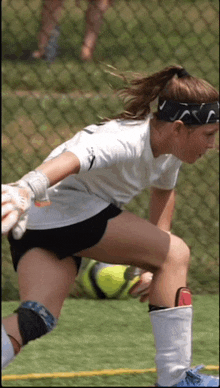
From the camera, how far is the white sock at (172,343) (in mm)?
3418

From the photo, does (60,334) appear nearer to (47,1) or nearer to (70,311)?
(70,311)

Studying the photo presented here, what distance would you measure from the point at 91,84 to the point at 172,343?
21.5 ft

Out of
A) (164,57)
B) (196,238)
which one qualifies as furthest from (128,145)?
(164,57)

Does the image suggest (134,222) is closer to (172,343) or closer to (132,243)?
(132,243)

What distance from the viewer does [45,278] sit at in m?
3.35

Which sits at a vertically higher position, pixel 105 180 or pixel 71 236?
pixel 105 180

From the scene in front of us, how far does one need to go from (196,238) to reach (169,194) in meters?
2.71

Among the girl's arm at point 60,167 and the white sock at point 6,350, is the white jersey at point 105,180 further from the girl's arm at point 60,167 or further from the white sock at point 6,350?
the white sock at point 6,350

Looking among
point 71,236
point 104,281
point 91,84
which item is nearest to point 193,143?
point 71,236

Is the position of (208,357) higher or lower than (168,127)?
lower

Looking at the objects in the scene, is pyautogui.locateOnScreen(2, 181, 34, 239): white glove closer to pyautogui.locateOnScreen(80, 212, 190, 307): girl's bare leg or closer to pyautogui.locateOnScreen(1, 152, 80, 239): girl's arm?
pyautogui.locateOnScreen(1, 152, 80, 239): girl's arm

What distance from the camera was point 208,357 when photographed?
427 centimetres

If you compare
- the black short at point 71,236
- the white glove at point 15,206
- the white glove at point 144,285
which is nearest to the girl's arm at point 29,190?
the white glove at point 15,206

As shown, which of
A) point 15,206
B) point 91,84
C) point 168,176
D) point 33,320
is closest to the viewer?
point 15,206
